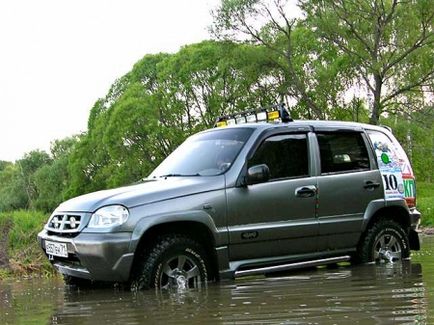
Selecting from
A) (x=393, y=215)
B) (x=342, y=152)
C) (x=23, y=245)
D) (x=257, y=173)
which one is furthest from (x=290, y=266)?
(x=23, y=245)

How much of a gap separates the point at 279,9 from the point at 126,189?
24914 mm

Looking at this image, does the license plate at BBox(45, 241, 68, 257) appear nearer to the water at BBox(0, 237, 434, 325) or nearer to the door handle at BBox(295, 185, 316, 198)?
the water at BBox(0, 237, 434, 325)

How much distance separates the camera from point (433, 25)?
27.6 meters

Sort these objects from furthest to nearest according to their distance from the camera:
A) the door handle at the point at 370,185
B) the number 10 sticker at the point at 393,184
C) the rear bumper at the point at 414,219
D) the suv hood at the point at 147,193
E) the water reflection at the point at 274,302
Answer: the rear bumper at the point at 414,219, the number 10 sticker at the point at 393,184, the door handle at the point at 370,185, the suv hood at the point at 147,193, the water reflection at the point at 274,302

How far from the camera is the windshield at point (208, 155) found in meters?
7.15

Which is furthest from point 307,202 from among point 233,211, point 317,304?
point 317,304

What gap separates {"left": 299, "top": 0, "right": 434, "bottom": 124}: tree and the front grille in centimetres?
2228

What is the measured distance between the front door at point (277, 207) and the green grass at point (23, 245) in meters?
3.77

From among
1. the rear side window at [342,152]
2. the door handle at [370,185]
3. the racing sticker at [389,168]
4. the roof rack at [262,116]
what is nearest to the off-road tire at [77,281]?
the roof rack at [262,116]

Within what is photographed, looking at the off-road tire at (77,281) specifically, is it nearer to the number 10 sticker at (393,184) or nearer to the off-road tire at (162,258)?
the off-road tire at (162,258)

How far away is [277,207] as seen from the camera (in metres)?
7.12

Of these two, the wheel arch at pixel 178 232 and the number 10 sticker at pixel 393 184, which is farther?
the number 10 sticker at pixel 393 184

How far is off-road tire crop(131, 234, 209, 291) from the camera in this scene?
630cm

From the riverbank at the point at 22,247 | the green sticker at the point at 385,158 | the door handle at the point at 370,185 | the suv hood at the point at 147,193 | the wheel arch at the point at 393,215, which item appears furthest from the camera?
the riverbank at the point at 22,247
